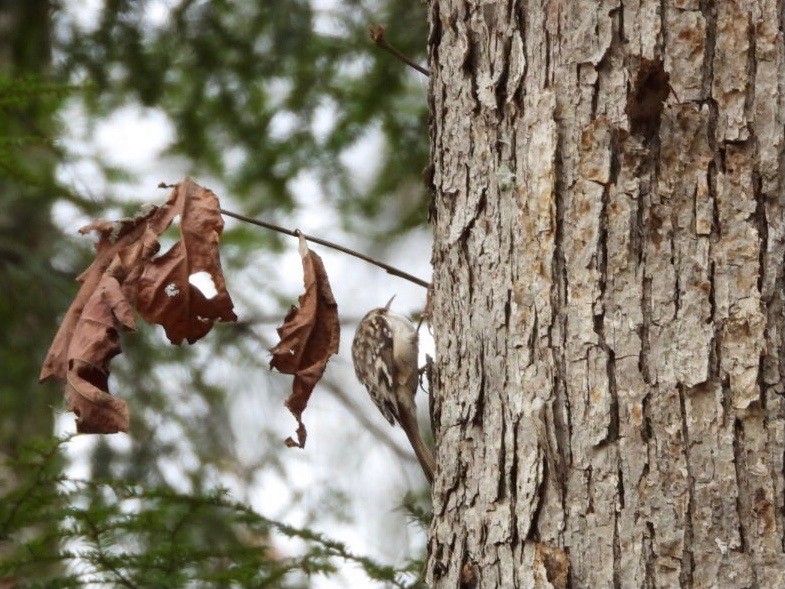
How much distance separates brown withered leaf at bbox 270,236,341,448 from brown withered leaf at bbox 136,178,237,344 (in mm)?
150

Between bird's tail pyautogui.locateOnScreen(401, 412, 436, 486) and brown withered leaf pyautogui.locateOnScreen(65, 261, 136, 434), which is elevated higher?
bird's tail pyautogui.locateOnScreen(401, 412, 436, 486)

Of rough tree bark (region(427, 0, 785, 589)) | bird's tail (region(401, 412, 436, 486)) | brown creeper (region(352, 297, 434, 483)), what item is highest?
brown creeper (region(352, 297, 434, 483))

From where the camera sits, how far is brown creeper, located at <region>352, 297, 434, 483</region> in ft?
13.7

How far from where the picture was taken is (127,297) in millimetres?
2408

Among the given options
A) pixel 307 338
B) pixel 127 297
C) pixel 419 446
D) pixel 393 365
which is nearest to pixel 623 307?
pixel 307 338

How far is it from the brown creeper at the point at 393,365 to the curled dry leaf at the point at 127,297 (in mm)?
1728

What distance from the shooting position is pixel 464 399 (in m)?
2.22

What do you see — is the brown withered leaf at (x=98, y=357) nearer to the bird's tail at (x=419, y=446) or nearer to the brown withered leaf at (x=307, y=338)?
the brown withered leaf at (x=307, y=338)

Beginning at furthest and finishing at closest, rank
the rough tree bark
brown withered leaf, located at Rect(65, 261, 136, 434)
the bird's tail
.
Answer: the bird's tail < brown withered leaf, located at Rect(65, 261, 136, 434) < the rough tree bark

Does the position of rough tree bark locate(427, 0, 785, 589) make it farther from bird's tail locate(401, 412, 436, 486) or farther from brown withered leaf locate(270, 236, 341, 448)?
bird's tail locate(401, 412, 436, 486)

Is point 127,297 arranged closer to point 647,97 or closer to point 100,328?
point 100,328

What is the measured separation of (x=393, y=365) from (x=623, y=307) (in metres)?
2.27

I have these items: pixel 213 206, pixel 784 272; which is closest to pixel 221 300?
pixel 213 206

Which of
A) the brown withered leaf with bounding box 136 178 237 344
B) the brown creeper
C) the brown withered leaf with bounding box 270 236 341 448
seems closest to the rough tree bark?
the brown withered leaf with bounding box 270 236 341 448
